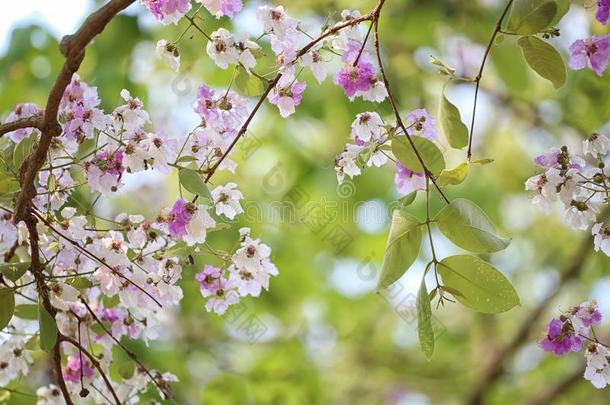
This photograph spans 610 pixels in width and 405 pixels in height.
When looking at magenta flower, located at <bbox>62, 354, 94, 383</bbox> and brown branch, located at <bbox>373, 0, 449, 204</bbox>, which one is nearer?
brown branch, located at <bbox>373, 0, 449, 204</bbox>

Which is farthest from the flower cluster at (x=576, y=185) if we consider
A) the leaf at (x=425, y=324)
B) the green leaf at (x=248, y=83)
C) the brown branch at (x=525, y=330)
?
the brown branch at (x=525, y=330)

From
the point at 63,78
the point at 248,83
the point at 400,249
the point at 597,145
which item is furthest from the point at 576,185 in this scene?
the point at 63,78

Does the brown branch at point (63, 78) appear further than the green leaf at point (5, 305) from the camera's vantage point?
No

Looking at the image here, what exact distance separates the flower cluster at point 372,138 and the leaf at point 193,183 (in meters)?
0.11

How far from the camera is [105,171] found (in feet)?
2.01

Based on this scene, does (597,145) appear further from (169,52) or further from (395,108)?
(169,52)

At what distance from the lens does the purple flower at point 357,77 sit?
637 millimetres

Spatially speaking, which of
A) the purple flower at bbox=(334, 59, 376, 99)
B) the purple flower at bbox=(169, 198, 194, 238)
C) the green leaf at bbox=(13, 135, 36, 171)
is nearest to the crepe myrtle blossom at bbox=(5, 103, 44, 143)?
the green leaf at bbox=(13, 135, 36, 171)

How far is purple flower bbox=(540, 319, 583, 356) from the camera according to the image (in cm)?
63

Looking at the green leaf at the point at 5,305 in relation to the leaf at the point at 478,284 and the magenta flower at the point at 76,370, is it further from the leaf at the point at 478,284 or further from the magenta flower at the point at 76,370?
the leaf at the point at 478,284

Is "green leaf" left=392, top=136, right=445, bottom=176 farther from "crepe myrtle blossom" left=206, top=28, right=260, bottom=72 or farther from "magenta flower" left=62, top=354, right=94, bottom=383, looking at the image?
"magenta flower" left=62, top=354, right=94, bottom=383

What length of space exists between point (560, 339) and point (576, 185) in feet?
0.39

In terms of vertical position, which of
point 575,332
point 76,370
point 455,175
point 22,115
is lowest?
point 575,332

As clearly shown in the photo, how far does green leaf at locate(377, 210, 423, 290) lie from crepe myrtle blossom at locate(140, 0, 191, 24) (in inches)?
8.5
